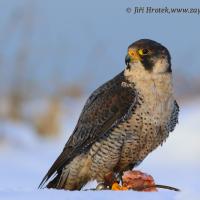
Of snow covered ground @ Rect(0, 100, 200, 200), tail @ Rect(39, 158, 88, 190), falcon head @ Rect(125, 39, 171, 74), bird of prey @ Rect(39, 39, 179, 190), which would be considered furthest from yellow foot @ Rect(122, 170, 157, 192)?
snow covered ground @ Rect(0, 100, 200, 200)

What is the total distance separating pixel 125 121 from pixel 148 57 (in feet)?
1.34

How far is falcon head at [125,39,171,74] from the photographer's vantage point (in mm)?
5695

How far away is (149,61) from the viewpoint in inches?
226

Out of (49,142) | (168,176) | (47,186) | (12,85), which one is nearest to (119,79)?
(47,186)

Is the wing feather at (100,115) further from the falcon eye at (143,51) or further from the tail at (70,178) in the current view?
the falcon eye at (143,51)

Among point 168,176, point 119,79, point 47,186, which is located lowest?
point 47,186

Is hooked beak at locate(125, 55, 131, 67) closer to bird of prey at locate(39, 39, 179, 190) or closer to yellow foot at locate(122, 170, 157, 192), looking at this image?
bird of prey at locate(39, 39, 179, 190)

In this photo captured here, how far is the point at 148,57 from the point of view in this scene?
226 inches

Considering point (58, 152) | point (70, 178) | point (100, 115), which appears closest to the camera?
point (100, 115)

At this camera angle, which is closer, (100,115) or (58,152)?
(100,115)

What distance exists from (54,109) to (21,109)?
73cm

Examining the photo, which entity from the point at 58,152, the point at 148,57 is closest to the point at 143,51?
the point at 148,57

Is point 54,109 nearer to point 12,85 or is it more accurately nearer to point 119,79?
point 12,85

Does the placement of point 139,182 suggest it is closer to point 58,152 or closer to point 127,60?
point 127,60
